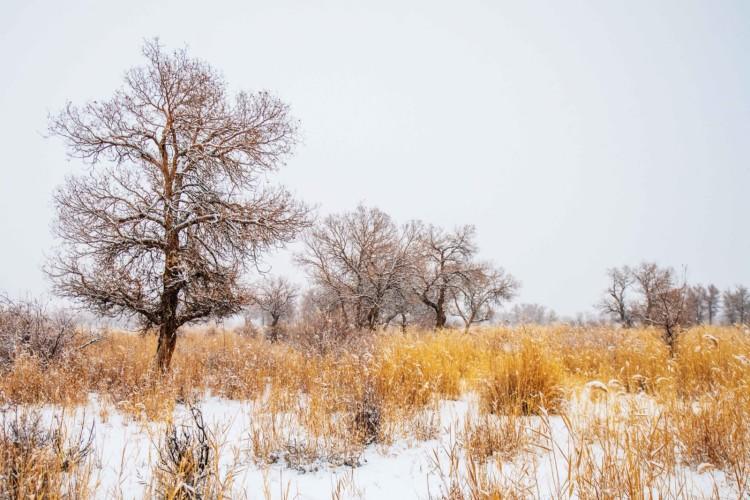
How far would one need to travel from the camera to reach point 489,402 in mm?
4594

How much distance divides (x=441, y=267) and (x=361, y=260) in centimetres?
832

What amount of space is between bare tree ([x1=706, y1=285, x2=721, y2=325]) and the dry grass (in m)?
68.2

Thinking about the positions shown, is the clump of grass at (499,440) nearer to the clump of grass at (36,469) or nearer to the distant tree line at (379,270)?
the clump of grass at (36,469)

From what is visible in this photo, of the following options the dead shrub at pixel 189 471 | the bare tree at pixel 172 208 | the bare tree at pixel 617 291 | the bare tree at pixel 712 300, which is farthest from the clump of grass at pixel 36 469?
the bare tree at pixel 712 300

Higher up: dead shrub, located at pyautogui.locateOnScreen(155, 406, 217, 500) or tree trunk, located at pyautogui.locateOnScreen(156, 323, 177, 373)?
tree trunk, located at pyautogui.locateOnScreen(156, 323, 177, 373)

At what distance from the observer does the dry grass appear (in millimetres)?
2600

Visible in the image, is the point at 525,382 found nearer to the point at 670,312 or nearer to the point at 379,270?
the point at 670,312

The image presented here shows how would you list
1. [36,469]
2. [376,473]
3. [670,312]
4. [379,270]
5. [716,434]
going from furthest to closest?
[379,270] < [670,312] < [376,473] < [716,434] < [36,469]

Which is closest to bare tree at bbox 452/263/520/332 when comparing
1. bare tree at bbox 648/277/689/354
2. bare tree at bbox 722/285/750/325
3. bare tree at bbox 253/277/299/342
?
bare tree at bbox 253/277/299/342

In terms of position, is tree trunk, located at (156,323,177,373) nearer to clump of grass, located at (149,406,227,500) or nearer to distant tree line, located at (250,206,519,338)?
clump of grass, located at (149,406,227,500)

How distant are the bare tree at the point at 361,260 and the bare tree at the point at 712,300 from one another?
62.6 meters

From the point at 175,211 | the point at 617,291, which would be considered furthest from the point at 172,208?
the point at 617,291

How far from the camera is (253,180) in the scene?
7086mm

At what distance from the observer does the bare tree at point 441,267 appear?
24.8m
